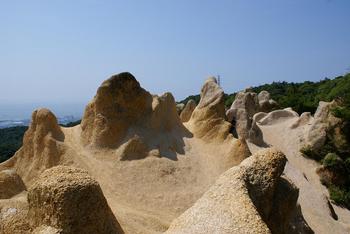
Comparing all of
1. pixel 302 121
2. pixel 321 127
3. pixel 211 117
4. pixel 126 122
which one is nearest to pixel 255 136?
pixel 321 127

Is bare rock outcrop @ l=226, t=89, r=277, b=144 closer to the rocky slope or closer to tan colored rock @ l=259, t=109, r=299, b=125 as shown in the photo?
the rocky slope

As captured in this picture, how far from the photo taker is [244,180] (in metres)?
7.64

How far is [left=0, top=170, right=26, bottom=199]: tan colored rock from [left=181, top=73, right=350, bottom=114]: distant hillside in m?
26.2

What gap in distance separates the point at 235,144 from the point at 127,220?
250 inches

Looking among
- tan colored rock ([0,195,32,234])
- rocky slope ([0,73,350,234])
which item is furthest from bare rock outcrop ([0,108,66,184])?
tan colored rock ([0,195,32,234])

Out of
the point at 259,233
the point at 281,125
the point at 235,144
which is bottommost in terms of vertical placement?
the point at 281,125

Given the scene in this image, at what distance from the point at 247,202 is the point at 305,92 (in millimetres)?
50827

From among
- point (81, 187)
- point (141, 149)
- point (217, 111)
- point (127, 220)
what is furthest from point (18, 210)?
point (217, 111)

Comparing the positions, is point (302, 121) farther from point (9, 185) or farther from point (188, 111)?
point (9, 185)

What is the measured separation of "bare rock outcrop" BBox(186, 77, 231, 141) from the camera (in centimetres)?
1803

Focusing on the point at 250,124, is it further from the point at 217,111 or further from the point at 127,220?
the point at 127,220

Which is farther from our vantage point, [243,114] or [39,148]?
[243,114]

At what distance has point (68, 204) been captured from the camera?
24.3 ft

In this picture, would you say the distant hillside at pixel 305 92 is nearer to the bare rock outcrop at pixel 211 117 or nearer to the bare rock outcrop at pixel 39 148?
the bare rock outcrop at pixel 211 117
